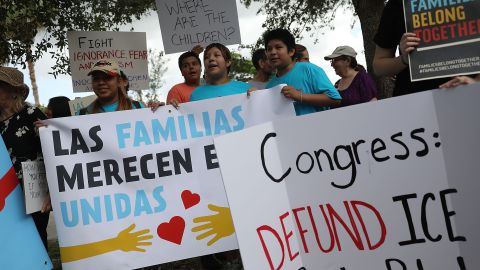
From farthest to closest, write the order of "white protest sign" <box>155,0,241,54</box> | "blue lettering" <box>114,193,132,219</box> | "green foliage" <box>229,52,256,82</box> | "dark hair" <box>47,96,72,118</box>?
"green foliage" <box>229,52,256,82</box> < "white protest sign" <box>155,0,241,54</box> < "dark hair" <box>47,96,72,118</box> < "blue lettering" <box>114,193,132,219</box>

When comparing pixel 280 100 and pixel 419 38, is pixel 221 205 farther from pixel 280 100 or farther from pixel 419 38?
pixel 419 38

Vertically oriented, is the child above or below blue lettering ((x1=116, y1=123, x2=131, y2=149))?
above

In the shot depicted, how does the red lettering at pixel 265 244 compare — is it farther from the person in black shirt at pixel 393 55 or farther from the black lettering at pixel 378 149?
the person in black shirt at pixel 393 55

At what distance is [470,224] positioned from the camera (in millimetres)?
2338

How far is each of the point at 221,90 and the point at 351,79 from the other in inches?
56.4

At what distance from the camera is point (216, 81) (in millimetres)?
4422

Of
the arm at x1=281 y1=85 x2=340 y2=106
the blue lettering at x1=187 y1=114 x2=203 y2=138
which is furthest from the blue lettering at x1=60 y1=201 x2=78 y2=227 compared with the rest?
the arm at x1=281 y1=85 x2=340 y2=106

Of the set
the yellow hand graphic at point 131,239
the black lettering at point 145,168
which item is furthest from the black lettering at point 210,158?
the yellow hand graphic at point 131,239

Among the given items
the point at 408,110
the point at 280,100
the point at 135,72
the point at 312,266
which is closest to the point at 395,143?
the point at 408,110

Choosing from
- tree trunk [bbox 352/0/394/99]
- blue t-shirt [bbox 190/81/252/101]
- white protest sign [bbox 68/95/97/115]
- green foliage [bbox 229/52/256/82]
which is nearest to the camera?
blue t-shirt [bbox 190/81/252/101]

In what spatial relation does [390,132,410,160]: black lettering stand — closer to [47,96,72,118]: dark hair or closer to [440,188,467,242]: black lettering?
[440,188,467,242]: black lettering

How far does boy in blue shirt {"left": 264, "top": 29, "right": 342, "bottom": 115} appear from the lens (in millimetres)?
3984

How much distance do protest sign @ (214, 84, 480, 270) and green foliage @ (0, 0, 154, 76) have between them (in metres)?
6.75

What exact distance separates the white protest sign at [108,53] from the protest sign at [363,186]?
555 cm
